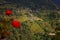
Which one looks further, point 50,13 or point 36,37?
point 50,13

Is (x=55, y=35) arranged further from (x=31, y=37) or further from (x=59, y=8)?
(x=59, y=8)

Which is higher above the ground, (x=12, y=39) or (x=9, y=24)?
(x=9, y=24)

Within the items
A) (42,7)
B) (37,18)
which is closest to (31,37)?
(37,18)

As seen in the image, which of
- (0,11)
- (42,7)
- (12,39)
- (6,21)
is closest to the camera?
(6,21)

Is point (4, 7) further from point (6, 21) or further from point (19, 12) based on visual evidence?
point (6, 21)

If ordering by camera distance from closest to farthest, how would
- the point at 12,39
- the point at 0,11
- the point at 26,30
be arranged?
1. the point at 12,39
2. the point at 26,30
3. the point at 0,11

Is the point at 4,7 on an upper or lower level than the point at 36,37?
upper

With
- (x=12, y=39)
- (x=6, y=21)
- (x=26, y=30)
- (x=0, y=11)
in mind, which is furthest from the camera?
(x=0, y=11)

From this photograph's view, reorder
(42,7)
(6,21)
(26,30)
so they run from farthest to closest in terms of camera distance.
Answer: (42,7) < (26,30) < (6,21)

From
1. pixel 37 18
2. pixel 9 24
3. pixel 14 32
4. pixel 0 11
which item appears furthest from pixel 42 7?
pixel 9 24
